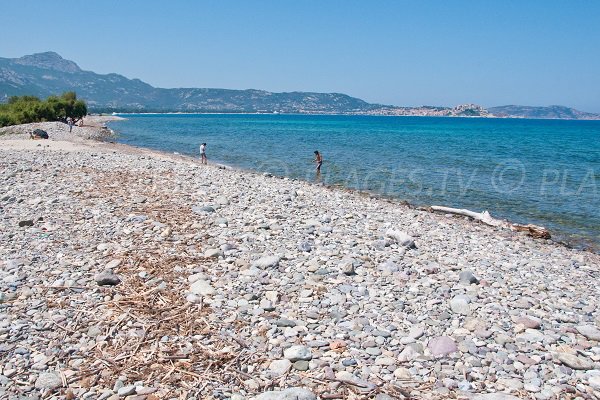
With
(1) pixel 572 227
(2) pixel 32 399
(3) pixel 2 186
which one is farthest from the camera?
(1) pixel 572 227

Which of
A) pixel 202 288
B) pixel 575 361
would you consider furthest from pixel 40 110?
pixel 575 361

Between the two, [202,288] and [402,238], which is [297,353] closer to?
[202,288]

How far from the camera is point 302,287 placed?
7.88 meters

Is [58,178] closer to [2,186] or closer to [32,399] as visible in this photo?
[2,186]

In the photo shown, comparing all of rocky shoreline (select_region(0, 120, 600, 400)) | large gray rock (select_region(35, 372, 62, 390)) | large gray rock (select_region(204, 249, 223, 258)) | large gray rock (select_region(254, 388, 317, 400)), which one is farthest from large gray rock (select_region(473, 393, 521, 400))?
large gray rock (select_region(204, 249, 223, 258))

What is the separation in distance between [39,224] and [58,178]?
6230mm

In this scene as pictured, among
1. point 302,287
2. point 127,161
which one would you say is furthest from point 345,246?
point 127,161

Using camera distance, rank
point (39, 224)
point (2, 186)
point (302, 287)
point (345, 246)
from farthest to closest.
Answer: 1. point (2, 186)
2. point (39, 224)
3. point (345, 246)
4. point (302, 287)

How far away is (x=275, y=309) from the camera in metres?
7.11

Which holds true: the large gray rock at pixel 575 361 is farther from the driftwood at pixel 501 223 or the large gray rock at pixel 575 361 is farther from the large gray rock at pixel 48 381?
the driftwood at pixel 501 223

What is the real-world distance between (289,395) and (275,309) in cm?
215

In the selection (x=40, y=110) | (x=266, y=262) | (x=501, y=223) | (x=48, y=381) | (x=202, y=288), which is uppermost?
(x=40, y=110)

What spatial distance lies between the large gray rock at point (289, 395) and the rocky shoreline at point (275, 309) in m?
0.02

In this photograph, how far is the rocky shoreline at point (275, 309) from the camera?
213 inches
